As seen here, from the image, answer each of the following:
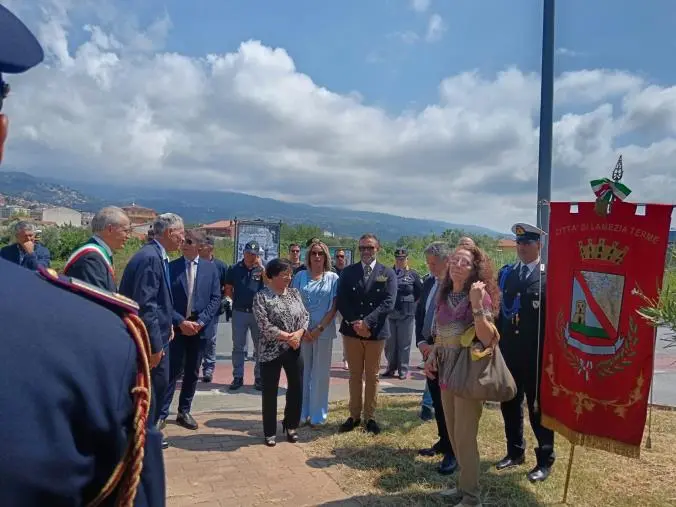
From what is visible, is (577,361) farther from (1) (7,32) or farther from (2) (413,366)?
(2) (413,366)

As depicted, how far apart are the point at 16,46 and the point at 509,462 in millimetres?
4580

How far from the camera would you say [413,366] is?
8953 millimetres

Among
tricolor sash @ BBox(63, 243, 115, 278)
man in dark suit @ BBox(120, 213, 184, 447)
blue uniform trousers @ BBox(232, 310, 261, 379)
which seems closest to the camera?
tricolor sash @ BBox(63, 243, 115, 278)

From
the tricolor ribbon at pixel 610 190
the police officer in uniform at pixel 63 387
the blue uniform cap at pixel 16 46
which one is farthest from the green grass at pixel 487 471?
Answer: the blue uniform cap at pixel 16 46

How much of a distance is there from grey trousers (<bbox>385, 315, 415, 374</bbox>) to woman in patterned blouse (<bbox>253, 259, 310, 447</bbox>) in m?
2.89

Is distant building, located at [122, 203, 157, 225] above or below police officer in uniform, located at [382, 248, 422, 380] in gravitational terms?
above

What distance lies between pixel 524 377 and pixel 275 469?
2190 mm

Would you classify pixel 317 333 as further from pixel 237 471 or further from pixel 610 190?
pixel 610 190

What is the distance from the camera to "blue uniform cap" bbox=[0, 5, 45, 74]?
897 millimetres

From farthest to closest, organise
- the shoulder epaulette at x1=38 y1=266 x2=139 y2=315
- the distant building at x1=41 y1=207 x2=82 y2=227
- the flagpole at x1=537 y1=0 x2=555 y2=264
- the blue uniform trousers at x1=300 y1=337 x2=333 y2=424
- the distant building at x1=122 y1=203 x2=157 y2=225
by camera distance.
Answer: the distant building at x1=41 y1=207 x2=82 y2=227 → the distant building at x1=122 y1=203 x2=157 y2=225 → the flagpole at x1=537 y1=0 x2=555 y2=264 → the blue uniform trousers at x1=300 y1=337 x2=333 y2=424 → the shoulder epaulette at x1=38 y1=266 x2=139 y2=315

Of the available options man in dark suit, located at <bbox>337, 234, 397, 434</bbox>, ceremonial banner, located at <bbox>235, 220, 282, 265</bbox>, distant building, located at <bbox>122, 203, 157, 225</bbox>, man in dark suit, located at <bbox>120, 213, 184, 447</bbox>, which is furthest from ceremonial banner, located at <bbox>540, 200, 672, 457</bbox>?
distant building, located at <bbox>122, 203, 157, 225</bbox>

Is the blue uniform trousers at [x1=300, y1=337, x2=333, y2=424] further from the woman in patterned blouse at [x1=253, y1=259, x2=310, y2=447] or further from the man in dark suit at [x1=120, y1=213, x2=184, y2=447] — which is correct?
the man in dark suit at [x1=120, y1=213, x2=184, y2=447]

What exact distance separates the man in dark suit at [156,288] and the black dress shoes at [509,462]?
9.19 feet

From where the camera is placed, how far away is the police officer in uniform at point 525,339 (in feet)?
14.0
